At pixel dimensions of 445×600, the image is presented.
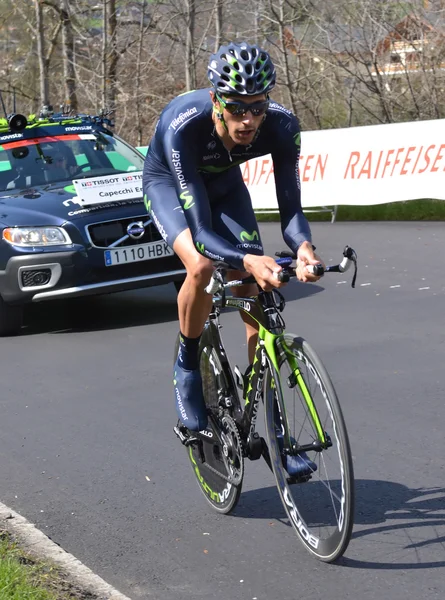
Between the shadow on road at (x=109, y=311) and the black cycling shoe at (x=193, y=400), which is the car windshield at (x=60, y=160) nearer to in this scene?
the shadow on road at (x=109, y=311)

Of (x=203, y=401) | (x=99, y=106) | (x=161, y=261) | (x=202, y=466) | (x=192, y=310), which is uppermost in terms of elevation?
(x=192, y=310)

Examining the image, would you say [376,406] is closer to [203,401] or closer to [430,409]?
[430,409]

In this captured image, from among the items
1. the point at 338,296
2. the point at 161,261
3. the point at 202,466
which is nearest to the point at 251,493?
the point at 202,466

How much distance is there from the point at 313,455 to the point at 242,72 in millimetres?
1537

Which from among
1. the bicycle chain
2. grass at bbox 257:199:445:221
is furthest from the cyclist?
grass at bbox 257:199:445:221

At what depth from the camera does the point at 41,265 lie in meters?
10.3

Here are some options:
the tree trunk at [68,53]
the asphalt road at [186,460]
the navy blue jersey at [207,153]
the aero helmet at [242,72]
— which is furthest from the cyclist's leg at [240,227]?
the tree trunk at [68,53]

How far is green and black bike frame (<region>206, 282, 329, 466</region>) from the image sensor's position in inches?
173

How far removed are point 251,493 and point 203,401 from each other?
0.57m

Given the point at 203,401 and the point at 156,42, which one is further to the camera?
the point at 156,42

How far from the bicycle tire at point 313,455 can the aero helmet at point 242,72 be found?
3.29 ft

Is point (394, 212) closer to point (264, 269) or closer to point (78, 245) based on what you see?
point (78, 245)

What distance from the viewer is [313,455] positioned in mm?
4430

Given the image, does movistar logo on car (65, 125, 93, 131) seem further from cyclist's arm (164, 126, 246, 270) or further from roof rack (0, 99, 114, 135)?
cyclist's arm (164, 126, 246, 270)
